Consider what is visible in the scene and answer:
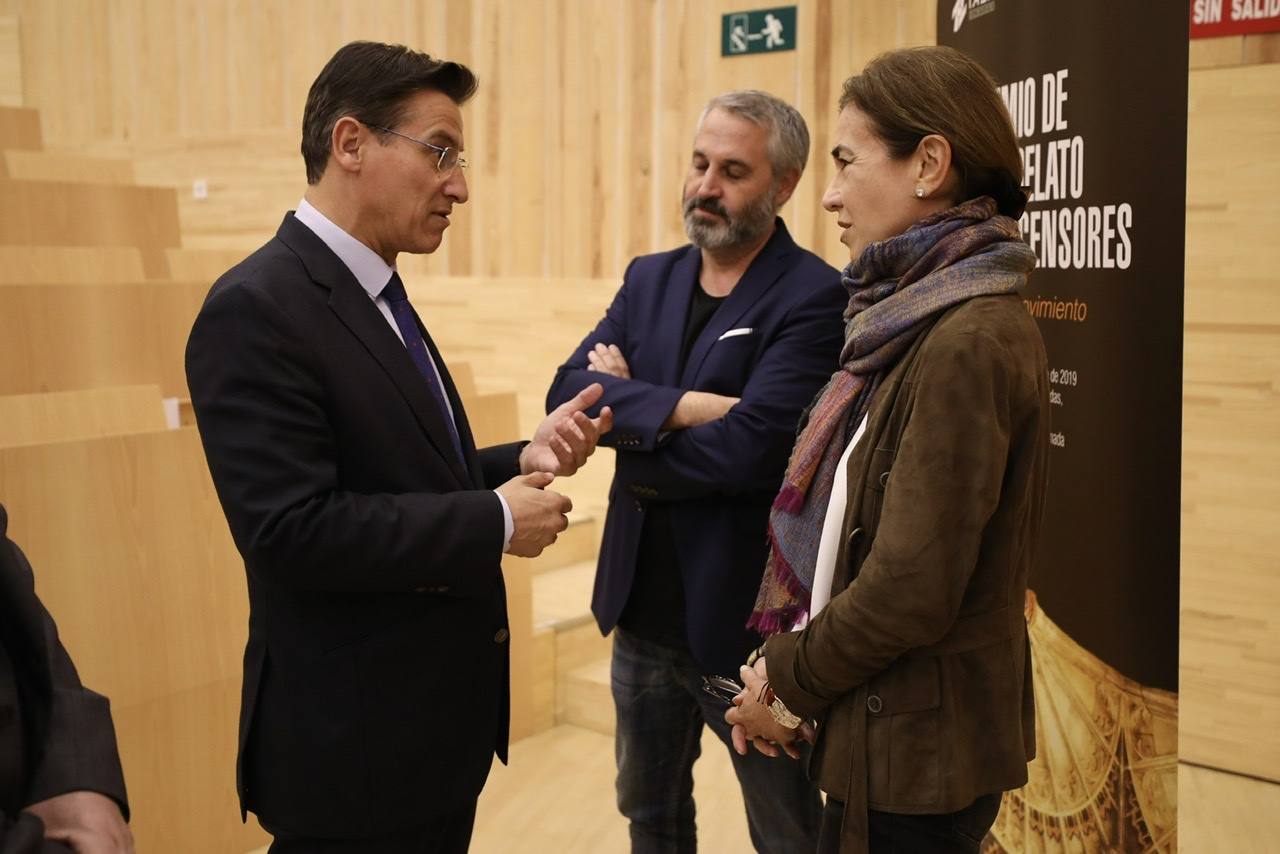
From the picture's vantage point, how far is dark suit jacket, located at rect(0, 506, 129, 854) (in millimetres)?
1026

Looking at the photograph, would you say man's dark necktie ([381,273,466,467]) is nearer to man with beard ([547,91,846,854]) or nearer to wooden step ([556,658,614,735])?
man with beard ([547,91,846,854])

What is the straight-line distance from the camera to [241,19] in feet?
18.1

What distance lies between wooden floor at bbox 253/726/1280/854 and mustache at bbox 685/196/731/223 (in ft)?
5.28

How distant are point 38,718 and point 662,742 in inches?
44.3

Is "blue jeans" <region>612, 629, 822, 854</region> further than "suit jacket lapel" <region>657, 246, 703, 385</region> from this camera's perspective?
No

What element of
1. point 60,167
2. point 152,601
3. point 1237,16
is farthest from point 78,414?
point 1237,16

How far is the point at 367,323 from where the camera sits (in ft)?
4.58

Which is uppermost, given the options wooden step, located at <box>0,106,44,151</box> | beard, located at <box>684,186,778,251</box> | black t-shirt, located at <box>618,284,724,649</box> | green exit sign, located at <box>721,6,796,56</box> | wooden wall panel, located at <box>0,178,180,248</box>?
green exit sign, located at <box>721,6,796,56</box>

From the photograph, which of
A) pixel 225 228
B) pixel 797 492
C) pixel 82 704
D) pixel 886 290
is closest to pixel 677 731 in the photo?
pixel 797 492

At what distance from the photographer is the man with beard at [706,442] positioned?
182 centimetres

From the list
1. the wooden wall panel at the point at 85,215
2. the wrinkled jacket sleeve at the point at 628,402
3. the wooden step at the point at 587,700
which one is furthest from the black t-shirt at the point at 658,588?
the wooden wall panel at the point at 85,215

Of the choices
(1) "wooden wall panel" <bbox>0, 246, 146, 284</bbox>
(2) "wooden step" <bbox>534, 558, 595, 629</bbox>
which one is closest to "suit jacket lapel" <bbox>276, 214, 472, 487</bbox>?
(1) "wooden wall panel" <bbox>0, 246, 146, 284</bbox>

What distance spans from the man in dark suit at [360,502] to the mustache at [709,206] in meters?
0.54

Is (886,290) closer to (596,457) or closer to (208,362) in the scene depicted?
(208,362)
